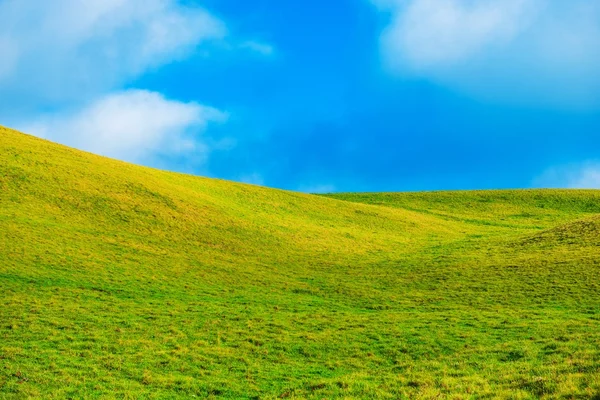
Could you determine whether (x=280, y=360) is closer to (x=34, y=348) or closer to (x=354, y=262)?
(x=34, y=348)

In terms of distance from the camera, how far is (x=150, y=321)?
25.2 m

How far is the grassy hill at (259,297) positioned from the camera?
17.5 m

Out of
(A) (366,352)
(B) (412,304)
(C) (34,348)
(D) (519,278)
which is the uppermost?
(D) (519,278)

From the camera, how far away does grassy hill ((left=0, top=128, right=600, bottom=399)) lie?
17516mm

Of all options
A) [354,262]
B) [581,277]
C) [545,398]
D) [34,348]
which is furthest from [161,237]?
[545,398]

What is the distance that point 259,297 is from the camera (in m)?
31.1

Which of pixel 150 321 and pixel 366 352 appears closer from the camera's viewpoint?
pixel 366 352

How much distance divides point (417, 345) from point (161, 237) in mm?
26642

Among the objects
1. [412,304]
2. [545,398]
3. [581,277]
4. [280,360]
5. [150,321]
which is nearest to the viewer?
[545,398]

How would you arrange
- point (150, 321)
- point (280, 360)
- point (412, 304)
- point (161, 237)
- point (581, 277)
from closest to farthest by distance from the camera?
point (280, 360) < point (150, 321) < point (412, 304) < point (581, 277) < point (161, 237)

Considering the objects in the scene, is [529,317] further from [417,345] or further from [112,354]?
[112,354]

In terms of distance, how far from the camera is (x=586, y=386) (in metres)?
13.0

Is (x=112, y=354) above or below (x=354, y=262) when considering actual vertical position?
below

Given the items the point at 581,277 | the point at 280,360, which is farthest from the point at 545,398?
the point at 581,277
